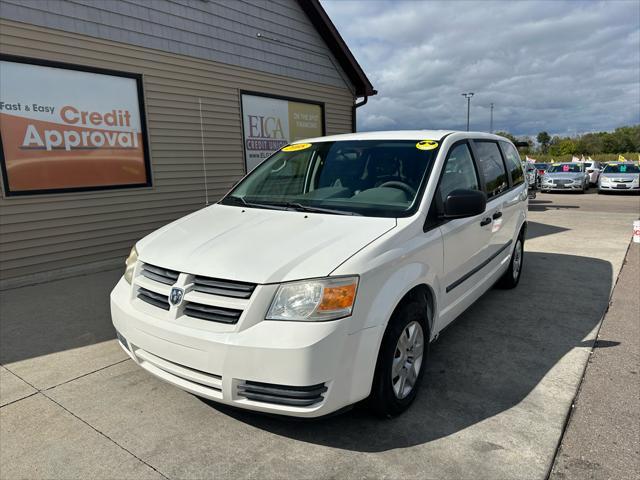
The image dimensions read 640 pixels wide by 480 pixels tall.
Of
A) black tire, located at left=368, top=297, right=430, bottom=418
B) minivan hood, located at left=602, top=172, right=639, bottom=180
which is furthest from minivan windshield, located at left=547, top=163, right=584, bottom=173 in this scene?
black tire, located at left=368, top=297, right=430, bottom=418

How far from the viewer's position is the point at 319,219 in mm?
2963

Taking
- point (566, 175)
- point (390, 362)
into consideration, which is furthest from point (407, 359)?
point (566, 175)

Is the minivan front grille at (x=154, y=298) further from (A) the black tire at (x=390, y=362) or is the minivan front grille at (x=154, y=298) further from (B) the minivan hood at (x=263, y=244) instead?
(A) the black tire at (x=390, y=362)

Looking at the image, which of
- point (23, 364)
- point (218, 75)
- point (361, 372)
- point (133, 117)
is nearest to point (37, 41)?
point (133, 117)

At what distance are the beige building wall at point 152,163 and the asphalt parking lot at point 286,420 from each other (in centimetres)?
168

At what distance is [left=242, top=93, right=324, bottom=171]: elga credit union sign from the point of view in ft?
29.1

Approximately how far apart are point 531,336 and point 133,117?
6.15 m

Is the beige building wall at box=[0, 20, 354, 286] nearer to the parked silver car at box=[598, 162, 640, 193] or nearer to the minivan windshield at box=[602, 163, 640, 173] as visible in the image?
the parked silver car at box=[598, 162, 640, 193]

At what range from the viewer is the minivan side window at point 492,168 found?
4160 mm

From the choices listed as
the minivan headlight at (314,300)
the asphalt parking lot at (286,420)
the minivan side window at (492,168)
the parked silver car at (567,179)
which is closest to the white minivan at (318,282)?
the minivan headlight at (314,300)

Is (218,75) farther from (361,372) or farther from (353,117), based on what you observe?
(361,372)

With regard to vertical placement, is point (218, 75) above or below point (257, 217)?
above

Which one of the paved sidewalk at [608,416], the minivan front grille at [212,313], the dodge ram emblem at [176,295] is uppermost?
the dodge ram emblem at [176,295]

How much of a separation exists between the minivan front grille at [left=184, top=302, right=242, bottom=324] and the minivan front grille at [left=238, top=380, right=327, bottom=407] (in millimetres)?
325
